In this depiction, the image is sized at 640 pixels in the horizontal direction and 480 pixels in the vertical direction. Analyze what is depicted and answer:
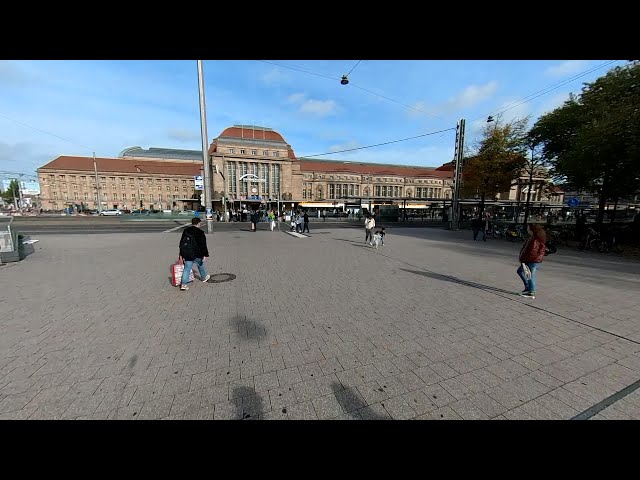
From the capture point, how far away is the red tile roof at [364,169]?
8073 cm

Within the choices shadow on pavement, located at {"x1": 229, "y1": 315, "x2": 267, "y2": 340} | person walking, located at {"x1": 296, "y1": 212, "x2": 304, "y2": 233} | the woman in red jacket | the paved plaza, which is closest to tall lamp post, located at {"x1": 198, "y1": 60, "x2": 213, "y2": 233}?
person walking, located at {"x1": 296, "y1": 212, "x2": 304, "y2": 233}

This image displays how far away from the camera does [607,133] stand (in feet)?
36.1

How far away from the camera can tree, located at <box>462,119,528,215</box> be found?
67.5ft

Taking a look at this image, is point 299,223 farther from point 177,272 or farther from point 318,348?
point 318,348

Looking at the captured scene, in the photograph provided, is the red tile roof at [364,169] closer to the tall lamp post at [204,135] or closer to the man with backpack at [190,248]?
the tall lamp post at [204,135]

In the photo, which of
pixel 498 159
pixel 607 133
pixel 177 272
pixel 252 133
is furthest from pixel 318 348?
pixel 252 133

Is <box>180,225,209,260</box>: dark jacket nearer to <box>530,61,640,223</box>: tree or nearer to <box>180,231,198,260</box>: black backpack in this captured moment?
<box>180,231,198,260</box>: black backpack

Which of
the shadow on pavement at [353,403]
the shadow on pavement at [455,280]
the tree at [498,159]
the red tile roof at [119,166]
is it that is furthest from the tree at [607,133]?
the red tile roof at [119,166]

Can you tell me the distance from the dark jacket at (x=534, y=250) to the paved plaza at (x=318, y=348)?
836 millimetres

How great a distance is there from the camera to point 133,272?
286 inches

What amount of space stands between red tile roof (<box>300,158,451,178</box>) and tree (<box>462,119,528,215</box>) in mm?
60010

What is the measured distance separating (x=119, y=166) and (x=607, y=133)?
10151 cm
